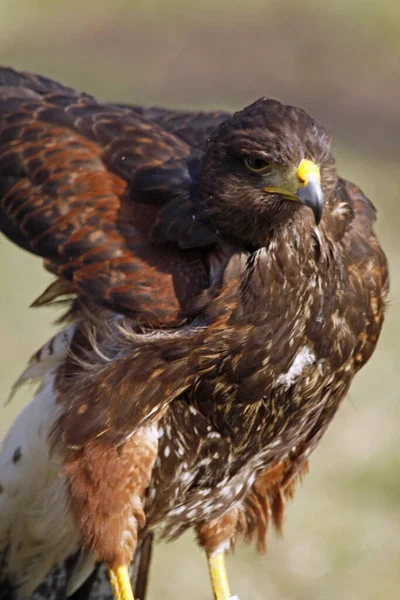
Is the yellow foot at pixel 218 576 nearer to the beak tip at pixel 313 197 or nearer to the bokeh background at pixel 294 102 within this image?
the bokeh background at pixel 294 102

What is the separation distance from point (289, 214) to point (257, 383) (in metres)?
0.59

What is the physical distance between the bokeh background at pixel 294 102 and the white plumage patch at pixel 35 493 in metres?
1.19

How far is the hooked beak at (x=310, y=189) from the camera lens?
12.8ft

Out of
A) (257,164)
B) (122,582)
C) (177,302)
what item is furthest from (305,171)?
(122,582)

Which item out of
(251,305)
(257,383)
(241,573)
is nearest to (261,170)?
(251,305)

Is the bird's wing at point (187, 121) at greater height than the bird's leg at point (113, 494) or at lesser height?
greater

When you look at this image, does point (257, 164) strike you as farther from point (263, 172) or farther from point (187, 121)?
point (187, 121)

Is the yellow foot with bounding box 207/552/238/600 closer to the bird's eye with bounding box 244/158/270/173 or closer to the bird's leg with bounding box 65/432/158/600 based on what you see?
the bird's leg with bounding box 65/432/158/600

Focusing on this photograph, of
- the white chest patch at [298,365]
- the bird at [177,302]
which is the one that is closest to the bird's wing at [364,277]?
the bird at [177,302]

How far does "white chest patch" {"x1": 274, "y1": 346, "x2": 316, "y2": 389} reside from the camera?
14.4 feet

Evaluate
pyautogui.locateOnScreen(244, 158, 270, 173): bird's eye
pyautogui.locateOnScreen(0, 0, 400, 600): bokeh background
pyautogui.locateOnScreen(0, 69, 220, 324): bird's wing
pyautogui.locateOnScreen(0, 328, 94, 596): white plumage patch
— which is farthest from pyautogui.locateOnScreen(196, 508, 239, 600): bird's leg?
pyautogui.locateOnScreen(244, 158, 270, 173): bird's eye

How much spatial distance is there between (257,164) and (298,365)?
0.74 meters

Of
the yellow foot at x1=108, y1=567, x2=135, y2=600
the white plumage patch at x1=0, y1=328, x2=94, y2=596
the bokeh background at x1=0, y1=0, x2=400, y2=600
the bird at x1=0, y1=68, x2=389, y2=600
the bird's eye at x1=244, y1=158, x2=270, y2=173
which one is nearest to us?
the bird's eye at x1=244, y1=158, x2=270, y2=173

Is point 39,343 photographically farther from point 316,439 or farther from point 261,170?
point 261,170
